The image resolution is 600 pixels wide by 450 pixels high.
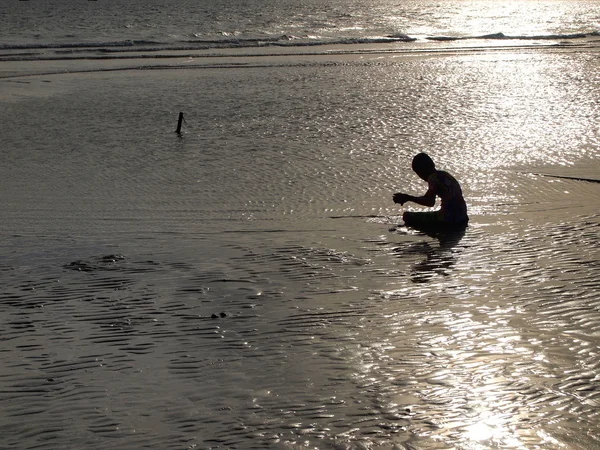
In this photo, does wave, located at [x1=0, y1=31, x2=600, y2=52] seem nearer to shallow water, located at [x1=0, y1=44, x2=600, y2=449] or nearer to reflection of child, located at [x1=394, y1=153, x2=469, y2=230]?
shallow water, located at [x1=0, y1=44, x2=600, y2=449]

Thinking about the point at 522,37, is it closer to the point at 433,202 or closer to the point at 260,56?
the point at 260,56

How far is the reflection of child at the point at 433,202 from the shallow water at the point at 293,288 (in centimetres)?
17

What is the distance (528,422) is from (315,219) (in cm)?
362

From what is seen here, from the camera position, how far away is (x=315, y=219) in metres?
7.11

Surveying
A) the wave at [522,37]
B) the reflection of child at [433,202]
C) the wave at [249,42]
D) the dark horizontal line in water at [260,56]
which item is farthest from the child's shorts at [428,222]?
the wave at [522,37]

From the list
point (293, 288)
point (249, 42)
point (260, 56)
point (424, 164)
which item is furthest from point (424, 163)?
point (249, 42)

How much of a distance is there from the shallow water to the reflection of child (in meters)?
0.17

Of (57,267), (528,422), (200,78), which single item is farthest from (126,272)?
(200,78)

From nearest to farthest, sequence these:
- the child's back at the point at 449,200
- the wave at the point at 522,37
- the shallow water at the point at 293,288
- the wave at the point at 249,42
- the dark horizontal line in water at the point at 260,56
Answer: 1. the shallow water at the point at 293,288
2. the child's back at the point at 449,200
3. the dark horizontal line in water at the point at 260,56
4. the wave at the point at 249,42
5. the wave at the point at 522,37

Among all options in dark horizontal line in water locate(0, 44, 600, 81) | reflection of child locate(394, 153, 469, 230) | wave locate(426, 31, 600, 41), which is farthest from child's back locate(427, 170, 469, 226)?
wave locate(426, 31, 600, 41)

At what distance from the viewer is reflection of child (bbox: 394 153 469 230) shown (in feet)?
22.1

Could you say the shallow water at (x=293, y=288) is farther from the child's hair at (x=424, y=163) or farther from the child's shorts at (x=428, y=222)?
the child's hair at (x=424, y=163)

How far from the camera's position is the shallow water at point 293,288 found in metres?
3.79

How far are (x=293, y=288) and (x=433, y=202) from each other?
190 cm
